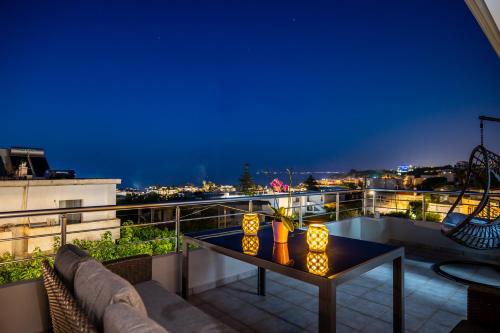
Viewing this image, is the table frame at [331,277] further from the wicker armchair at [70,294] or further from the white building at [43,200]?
the white building at [43,200]

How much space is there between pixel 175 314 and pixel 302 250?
2.91 feet

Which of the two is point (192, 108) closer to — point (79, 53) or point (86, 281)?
point (79, 53)

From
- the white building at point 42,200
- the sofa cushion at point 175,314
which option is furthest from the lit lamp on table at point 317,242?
the white building at point 42,200

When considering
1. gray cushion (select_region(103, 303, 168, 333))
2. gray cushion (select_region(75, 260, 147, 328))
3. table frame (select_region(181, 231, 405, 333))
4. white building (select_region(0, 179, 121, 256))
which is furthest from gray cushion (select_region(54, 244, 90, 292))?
white building (select_region(0, 179, 121, 256))

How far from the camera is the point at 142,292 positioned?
6.57 ft

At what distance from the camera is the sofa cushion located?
1.52 m

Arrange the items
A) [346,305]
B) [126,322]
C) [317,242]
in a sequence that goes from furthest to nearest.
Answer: [346,305], [317,242], [126,322]

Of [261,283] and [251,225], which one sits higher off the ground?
[251,225]

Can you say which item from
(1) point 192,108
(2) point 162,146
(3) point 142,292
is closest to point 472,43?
(3) point 142,292

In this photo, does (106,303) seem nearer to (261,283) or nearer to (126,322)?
(126,322)

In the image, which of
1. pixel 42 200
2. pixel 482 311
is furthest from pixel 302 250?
pixel 42 200

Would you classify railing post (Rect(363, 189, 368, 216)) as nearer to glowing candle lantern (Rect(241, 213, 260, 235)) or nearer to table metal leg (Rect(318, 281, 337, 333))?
glowing candle lantern (Rect(241, 213, 260, 235))

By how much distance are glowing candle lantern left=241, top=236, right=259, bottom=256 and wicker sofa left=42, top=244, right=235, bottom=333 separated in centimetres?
47

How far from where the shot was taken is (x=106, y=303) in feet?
3.64
